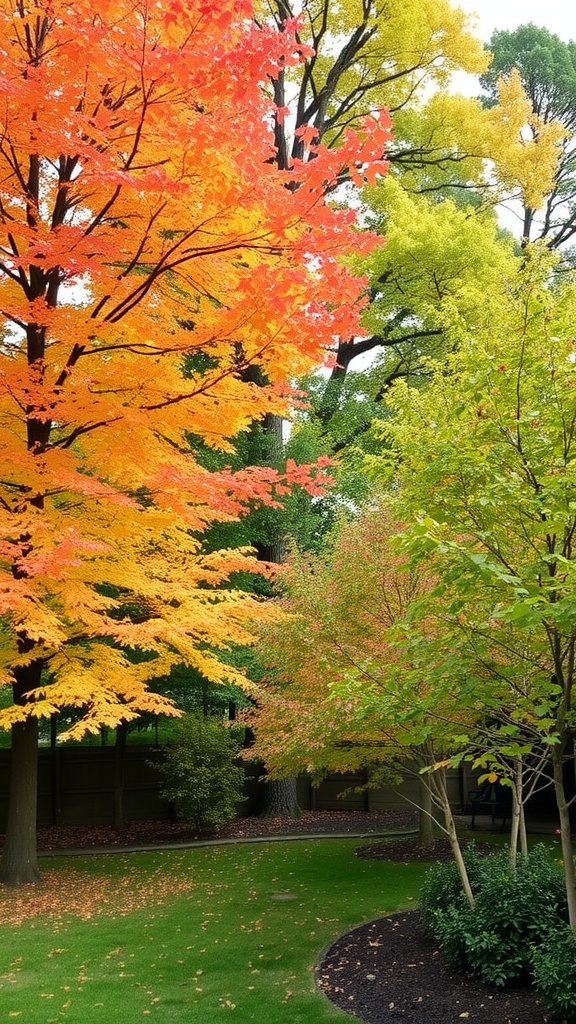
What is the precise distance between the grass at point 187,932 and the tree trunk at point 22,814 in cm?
41

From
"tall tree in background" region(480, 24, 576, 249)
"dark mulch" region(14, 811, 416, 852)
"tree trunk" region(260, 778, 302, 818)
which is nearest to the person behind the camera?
"dark mulch" region(14, 811, 416, 852)

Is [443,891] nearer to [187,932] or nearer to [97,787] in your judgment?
[187,932]

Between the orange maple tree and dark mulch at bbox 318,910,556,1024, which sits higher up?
the orange maple tree

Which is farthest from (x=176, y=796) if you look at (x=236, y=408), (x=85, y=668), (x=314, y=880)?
(x=236, y=408)

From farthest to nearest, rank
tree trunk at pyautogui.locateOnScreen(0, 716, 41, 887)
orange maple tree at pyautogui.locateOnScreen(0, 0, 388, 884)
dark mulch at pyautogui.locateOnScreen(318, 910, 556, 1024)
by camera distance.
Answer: tree trunk at pyautogui.locateOnScreen(0, 716, 41, 887), orange maple tree at pyautogui.locateOnScreen(0, 0, 388, 884), dark mulch at pyautogui.locateOnScreen(318, 910, 556, 1024)

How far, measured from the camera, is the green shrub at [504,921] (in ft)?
19.4

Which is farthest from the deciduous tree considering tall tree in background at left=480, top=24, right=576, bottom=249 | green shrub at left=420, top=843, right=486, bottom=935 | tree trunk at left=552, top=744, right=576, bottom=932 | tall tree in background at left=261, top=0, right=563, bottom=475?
tall tree in background at left=480, top=24, right=576, bottom=249

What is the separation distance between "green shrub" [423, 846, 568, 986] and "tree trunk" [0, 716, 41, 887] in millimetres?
5649

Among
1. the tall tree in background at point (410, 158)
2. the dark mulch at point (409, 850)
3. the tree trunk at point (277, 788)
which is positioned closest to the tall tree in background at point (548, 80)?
the tall tree in background at point (410, 158)

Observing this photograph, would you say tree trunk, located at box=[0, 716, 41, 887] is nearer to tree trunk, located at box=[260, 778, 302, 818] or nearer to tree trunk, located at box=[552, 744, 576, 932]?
tree trunk, located at box=[260, 778, 302, 818]

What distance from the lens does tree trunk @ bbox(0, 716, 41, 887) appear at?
1000 centimetres

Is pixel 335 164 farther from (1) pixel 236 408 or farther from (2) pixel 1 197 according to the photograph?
(2) pixel 1 197

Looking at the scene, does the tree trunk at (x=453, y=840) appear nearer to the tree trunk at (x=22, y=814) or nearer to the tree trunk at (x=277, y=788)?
the tree trunk at (x=22, y=814)

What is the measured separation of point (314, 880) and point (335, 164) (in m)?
8.74
